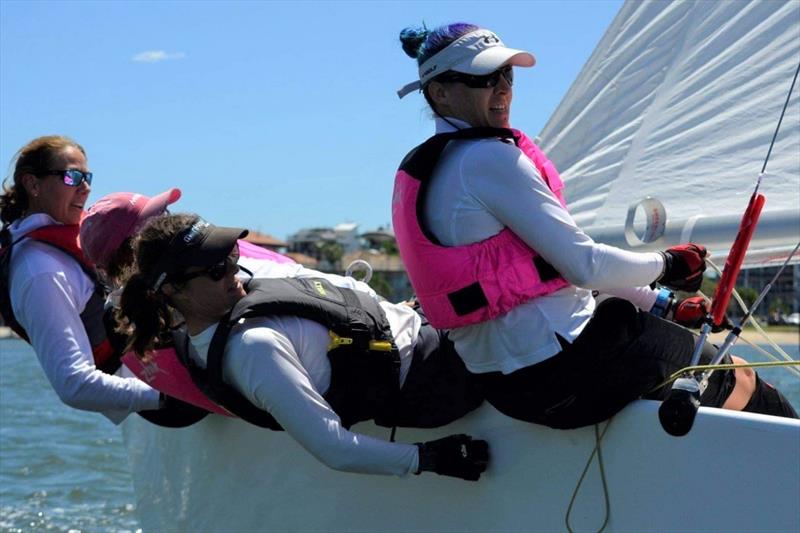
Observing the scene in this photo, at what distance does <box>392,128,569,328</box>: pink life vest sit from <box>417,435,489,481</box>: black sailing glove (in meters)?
0.25

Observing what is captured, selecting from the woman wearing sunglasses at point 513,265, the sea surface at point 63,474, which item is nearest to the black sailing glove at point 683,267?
the woman wearing sunglasses at point 513,265

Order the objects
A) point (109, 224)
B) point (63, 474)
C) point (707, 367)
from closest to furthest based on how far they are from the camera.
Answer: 1. point (707, 367)
2. point (109, 224)
3. point (63, 474)

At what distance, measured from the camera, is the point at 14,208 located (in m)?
3.63

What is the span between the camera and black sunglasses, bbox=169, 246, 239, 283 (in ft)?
8.29

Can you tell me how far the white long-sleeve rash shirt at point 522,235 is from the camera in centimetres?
221

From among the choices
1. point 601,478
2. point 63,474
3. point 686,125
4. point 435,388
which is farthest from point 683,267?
point 63,474

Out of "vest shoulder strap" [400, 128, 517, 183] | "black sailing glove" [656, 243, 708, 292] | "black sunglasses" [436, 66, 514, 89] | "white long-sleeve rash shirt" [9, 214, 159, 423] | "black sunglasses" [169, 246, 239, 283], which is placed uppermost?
"black sunglasses" [436, 66, 514, 89]

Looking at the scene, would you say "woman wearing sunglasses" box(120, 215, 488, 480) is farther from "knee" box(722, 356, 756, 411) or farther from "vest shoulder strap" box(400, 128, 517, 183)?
"knee" box(722, 356, 756, 411)

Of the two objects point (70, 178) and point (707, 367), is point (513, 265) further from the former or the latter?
point (70, 178)

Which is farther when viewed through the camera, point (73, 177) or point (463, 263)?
point (73, 177)

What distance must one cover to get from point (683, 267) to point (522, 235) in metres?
0.35

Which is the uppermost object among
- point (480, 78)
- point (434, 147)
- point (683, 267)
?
point (480, 78)

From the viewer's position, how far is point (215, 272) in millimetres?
2557

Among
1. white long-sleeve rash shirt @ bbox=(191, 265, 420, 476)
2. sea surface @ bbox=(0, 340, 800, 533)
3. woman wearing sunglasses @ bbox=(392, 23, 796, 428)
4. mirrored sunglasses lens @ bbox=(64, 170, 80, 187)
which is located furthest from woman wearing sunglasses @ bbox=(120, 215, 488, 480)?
sea surface @ bbox=(0, 340, 800, 533)
